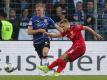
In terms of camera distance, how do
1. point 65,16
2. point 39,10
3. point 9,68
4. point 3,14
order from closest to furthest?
point 39,10 → point 9,68 → point 3,14 → point 65,16

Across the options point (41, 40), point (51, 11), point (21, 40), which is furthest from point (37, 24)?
point (51, 11)

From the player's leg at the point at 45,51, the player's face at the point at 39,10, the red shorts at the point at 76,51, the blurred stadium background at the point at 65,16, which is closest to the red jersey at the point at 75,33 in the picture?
the red shorts at the point at 76,51

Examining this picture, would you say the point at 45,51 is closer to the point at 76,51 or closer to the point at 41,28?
the point at 41,28

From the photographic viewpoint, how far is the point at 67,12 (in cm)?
1878

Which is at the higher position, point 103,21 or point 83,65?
point 103,21

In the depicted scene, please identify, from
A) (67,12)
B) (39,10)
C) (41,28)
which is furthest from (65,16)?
(39,10)

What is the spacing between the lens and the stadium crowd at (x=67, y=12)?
60.4ft

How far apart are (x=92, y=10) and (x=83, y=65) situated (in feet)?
7.41

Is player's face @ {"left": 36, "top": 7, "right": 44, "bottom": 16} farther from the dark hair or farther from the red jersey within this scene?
the dark hair

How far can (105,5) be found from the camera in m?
18.8

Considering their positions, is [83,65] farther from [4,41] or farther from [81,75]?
[4,41]

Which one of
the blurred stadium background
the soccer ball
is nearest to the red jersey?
the soccer ball

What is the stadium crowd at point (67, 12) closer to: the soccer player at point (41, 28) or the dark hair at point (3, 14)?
the dark hair at point (3, 14)

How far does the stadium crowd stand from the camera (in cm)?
1841
